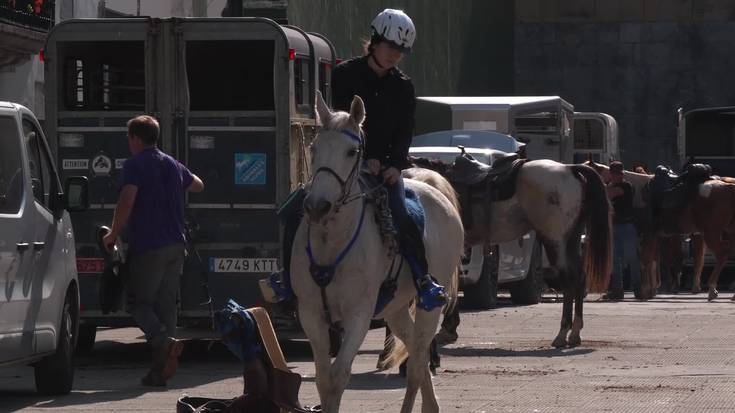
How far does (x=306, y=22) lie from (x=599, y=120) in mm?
8895

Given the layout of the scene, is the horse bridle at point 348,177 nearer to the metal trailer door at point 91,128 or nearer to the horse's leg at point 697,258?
the metal trailer door at point 91,128

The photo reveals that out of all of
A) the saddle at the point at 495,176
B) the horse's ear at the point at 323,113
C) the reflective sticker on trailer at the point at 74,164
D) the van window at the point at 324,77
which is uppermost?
the van window at the point at 324,77

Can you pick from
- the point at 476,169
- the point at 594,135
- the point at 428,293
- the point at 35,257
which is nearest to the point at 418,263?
the point at 428,293

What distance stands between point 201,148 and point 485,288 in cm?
819

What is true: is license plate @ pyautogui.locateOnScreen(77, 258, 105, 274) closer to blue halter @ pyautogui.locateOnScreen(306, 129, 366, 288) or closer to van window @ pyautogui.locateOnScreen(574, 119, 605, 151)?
blue halter @ pyautogui.locateOnScreen(306, 129, 366, 288)

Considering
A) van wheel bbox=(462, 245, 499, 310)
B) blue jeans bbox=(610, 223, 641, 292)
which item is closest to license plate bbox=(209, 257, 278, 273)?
van wheel bbox=(462, 245, 499, 310)

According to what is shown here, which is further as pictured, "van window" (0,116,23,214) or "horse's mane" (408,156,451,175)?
"horse's mane" (408,156,451,175)

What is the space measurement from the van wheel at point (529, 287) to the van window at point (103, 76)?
394 inches

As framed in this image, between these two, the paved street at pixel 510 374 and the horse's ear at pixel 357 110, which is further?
the paved street at pixel 510 374

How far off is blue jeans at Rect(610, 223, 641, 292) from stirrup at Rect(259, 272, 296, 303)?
1800cm

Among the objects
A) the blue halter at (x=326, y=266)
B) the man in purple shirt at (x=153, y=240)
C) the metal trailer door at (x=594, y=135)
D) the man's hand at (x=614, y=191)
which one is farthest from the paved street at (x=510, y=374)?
the metal trailer door at (x=594, y=135)

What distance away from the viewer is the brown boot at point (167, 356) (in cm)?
1345

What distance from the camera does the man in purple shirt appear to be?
44.2ft

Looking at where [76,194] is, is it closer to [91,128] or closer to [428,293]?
[91,128]
